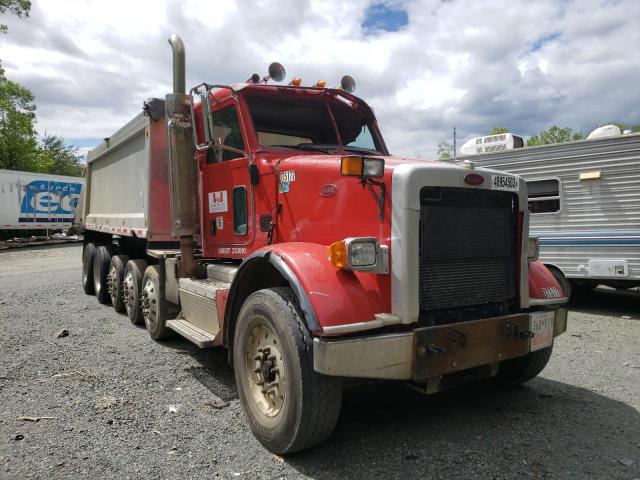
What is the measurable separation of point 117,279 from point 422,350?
595cm

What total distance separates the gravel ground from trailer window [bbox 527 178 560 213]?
3024 mm

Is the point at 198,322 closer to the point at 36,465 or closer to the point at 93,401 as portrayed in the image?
the point at 93,401

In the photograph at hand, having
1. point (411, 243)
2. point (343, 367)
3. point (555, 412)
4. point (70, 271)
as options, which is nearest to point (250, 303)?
point (343, 367)

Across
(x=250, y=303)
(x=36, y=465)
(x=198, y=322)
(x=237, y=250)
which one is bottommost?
(x=36, y=465)

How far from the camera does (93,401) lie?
4.21 meters

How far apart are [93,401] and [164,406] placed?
624 mm

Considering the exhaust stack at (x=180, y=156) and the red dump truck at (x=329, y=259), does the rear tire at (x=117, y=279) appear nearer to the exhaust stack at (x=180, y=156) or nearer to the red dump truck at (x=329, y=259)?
the red dump truck at (x=329, y=259)

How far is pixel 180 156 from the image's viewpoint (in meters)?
5.28

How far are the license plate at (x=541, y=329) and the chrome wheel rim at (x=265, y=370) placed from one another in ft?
5.96

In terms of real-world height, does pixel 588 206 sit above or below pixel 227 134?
below

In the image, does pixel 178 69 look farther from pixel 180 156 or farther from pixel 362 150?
pixel 362 150

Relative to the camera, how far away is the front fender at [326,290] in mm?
2980

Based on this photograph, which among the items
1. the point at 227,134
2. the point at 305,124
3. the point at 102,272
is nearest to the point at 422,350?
the point at 305,124

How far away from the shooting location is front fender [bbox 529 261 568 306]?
13.1 ft
